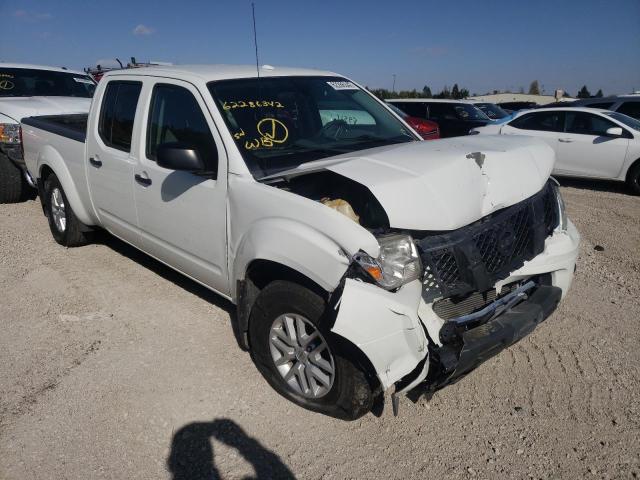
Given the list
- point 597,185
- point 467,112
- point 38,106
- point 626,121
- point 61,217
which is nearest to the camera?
point 61,217

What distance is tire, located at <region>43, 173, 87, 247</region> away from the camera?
5.26 m

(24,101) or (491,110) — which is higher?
(24,101)

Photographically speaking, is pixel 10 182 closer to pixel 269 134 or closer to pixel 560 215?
pixel 269 134

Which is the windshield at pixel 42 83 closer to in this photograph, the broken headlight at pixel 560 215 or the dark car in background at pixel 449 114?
the dark car in background at pixel 449 114

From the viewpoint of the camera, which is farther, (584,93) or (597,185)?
(584,93)

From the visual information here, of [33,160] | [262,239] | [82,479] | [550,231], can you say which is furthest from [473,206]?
[33,160]

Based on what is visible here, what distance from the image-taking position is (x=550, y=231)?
318 centimetres

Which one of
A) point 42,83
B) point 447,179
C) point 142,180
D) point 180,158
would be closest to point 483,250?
point 447,179

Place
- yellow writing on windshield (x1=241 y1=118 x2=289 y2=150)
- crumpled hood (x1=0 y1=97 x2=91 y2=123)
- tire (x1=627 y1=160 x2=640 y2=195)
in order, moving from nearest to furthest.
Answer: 1. yellow writing on windshield (x1=241 y1=118 x2=289 y2=150)
2. crumpled hood (x1=0 y1=97 x2=91 y2=123)
3. tire (x1=627 y1=160 x2=640 y2=195)

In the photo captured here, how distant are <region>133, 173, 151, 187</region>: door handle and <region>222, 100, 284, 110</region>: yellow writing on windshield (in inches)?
34.7

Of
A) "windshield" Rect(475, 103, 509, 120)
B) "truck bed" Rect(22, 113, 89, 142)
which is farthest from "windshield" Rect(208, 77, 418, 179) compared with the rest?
"windshield" Rect(475, 103, 509, 120)

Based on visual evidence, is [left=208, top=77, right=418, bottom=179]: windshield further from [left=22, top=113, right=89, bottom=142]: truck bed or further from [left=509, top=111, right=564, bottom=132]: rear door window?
[left=509, top=111, right=564, bottom=132]: rear door window

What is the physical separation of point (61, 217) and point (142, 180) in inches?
89.0

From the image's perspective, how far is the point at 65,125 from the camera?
5.61m
